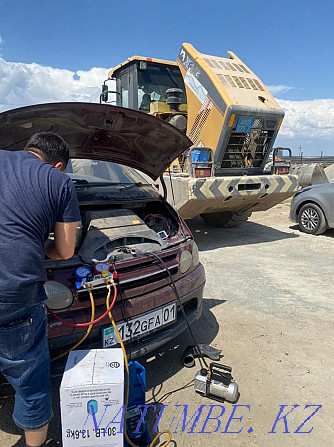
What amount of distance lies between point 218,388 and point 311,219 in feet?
19.5

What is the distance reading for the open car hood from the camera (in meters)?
2.57

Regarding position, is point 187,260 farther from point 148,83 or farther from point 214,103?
point 148,83

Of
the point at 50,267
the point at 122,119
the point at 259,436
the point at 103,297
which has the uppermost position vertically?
the point at 122,119

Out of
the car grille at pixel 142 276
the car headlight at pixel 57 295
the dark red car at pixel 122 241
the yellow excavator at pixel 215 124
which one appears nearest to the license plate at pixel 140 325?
the dark red car at pixel 122 241

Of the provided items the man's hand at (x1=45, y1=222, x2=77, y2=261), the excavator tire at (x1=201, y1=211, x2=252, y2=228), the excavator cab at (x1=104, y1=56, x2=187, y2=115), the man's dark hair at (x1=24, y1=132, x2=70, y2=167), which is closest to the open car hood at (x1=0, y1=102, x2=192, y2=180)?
the man's dark hair at (x1=24, y1=132, x2=70, y2=167)

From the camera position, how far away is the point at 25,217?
175 cm

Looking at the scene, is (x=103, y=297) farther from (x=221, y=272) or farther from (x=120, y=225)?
(x=221, y=272)

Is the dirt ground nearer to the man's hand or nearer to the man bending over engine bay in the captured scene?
the man bending over engine bay

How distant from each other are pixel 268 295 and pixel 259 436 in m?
2.35

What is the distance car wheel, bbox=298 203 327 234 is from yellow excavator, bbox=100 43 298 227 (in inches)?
42.7

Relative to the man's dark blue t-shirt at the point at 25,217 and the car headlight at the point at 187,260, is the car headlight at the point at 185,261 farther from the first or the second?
the man's dark blue t-shirt at the point at 25,217

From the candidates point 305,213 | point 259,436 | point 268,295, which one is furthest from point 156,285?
point 305,213

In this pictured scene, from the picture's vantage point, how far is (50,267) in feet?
7.62

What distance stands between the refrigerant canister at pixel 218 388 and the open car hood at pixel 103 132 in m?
2.08
